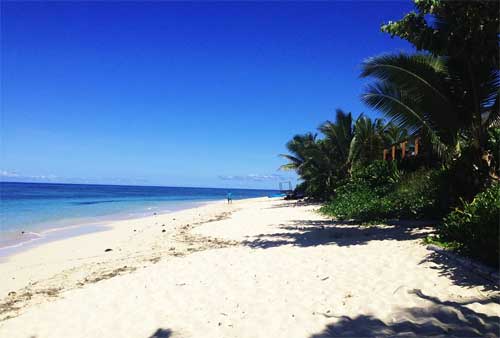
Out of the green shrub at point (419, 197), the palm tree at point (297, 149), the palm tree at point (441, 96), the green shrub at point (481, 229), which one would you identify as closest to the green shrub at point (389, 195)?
the green shrub at point (419, 197)

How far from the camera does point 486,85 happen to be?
8.09m

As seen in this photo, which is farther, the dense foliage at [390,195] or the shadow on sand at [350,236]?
the dense foliage at [390,195]

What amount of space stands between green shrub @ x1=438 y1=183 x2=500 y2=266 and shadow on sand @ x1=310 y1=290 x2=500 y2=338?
1006mm

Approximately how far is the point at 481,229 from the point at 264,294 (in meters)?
3.15

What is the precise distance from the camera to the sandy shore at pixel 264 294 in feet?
13.3

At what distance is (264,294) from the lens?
518 centimetres

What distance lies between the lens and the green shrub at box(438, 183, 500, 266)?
500cm

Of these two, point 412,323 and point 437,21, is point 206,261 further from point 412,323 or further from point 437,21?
point 437,21

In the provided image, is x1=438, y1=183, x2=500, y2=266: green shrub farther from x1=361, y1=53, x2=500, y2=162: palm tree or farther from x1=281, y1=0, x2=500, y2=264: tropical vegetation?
x1=361, y1=53, x2=500, y2=162: palm tree

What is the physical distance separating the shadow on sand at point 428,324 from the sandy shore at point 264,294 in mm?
10

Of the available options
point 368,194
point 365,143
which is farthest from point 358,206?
point 365,143

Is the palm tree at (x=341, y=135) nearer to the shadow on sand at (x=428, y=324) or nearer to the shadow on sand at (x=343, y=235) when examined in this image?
the shadow on sand at (x=343, y=235)

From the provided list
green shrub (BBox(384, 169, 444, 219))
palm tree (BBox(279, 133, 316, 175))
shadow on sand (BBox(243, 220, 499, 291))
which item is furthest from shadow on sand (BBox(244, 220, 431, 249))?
palm tree (BBox(279, 133, 316, 175))

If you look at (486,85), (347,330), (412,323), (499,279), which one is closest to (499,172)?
(486,85)
